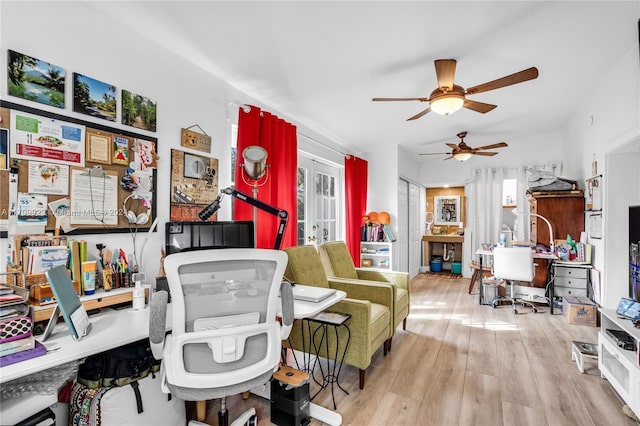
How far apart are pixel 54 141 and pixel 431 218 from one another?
6.63 m

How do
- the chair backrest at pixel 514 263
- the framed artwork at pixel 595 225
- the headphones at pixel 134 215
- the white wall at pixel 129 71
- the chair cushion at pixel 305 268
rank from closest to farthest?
1. the white wall at pixel 129 71
2. the headphones at pixel 134 215
3. the chair cushion at pixel 305 268
4. the framed artwork at pixel 595 225
5. the chair backrest at pixel 514 263

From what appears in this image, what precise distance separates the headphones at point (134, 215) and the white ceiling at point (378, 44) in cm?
111

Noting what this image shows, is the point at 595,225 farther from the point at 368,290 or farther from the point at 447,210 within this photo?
the point at 447,210

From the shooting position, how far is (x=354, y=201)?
479 cm

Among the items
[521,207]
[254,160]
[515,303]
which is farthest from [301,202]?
[521,207]

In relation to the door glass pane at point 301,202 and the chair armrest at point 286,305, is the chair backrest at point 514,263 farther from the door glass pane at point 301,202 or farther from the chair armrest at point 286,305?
the chair armrest at point 286,305

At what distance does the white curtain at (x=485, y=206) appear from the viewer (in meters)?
5.90

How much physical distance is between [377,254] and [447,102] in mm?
2992

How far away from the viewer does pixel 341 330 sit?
2.32 meters

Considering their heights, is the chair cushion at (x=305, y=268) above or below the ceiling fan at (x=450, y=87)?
below

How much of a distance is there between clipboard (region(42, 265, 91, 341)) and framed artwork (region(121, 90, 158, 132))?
100 centimetres

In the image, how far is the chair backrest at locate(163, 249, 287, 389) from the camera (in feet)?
4.26

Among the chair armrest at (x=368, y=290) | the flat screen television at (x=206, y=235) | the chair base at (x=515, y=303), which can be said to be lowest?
the chair base at (x=515, y=303)

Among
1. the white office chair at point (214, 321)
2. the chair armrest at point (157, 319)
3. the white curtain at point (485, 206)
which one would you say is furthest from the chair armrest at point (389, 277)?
the white curtain at point (485, 206)
